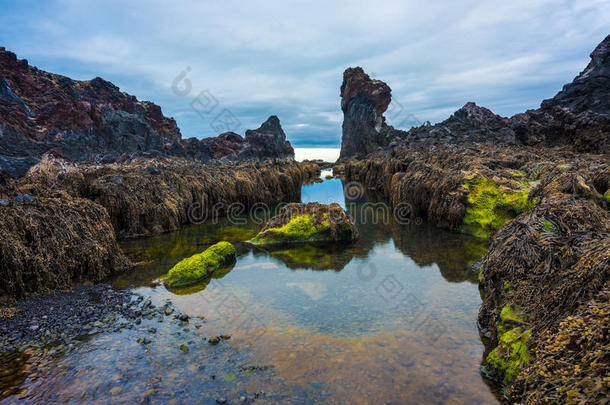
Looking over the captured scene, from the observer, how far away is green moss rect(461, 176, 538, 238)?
1034 cm

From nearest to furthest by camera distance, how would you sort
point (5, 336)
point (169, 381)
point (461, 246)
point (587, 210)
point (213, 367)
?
1. point (169, 381)
2. point (213, 367)
3. point (5, 336)
4. point (587, 210)
5. point (461, 246)

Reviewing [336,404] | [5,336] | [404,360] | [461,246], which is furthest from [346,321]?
[461,246]

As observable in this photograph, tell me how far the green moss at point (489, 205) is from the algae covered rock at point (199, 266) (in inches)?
321

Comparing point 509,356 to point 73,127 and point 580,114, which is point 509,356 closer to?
point 580,114

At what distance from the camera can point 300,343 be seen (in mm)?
5090

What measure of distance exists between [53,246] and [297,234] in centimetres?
683

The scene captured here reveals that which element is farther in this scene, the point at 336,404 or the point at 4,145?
the point at 4,145

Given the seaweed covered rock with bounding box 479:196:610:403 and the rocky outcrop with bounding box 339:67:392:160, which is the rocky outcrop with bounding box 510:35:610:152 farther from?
the rocky outcrop with bounding box 339:67:392:160

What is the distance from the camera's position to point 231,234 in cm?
1293

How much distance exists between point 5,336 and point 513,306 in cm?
728

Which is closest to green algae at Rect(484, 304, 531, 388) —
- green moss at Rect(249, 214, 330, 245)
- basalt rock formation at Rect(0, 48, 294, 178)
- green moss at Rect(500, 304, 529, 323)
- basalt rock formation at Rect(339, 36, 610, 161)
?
green moss at Rect(500, 304, 529, 323)

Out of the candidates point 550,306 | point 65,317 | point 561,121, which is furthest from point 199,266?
point 561,121

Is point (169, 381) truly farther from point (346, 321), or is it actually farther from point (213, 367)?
point (346, 321)

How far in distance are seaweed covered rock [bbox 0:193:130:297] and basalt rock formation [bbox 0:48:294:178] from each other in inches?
259
